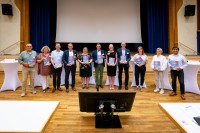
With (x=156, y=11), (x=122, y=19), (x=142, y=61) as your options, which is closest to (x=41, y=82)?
(x=142, y=61)

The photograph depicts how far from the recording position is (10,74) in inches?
252

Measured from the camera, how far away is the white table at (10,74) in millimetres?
6262

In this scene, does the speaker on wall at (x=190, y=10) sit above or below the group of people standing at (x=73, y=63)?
above

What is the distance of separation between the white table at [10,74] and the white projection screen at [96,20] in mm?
4667

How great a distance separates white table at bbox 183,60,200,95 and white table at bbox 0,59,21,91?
4.87 metres

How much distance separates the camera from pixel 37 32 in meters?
10.8

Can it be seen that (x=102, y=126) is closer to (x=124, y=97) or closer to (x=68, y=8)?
(x=124, y=97)

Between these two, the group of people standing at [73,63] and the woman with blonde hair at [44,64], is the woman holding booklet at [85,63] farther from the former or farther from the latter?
the woman with blonde hair at [44,64]

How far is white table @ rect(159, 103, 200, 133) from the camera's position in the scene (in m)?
1.77

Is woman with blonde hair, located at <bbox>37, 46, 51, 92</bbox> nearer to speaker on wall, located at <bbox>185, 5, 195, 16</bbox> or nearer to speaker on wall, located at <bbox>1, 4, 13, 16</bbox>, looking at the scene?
speaker on wall, located at <bbox>1, 4, 13, 16</bbox>

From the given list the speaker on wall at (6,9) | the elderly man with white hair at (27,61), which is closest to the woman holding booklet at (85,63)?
the elderly man with white hair at (27,61)

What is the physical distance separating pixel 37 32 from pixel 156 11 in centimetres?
585

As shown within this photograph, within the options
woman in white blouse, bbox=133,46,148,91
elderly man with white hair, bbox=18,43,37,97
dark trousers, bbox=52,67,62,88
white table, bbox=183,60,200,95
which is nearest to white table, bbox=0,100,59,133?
elderly man with white hair, bbox=18,43,37,97

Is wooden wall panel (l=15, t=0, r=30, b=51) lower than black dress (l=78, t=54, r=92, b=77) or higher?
higher
